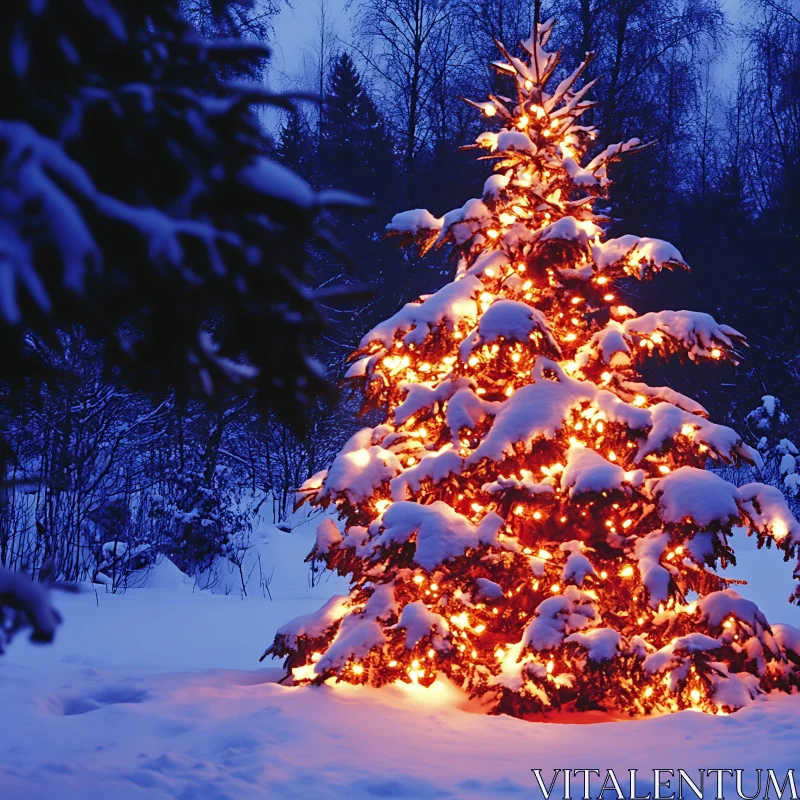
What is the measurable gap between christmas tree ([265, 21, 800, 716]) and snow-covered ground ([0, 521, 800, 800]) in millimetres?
267

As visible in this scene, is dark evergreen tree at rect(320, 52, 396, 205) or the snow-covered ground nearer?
the snow-covered ground

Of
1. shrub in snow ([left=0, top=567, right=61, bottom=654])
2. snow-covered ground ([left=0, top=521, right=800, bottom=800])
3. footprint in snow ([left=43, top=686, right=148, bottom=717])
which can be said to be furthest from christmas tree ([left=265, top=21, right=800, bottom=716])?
shrub in snow ([left=0, top=567, right=61, bottom=654])

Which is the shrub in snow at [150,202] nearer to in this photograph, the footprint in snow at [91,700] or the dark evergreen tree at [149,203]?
the dark evergreen tree at [149,203]

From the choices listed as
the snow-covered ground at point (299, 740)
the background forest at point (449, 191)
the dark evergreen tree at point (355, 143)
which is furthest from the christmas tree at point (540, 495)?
the dark evergreen tree at point (355, 143)

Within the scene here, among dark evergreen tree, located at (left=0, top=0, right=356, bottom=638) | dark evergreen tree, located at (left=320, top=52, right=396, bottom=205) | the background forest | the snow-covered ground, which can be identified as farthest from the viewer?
dark evergreen tree, located at (left=320, top=52, right=396, bottom=205)

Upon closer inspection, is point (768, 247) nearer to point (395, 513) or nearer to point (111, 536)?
point (111, 536)

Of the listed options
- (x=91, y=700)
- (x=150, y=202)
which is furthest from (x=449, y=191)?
(x=150, y=202)

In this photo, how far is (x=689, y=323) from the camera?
498 centimetres

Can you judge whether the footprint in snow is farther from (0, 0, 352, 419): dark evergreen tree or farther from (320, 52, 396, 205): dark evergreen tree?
(320, 52, 396, 205): dark evergreen tree

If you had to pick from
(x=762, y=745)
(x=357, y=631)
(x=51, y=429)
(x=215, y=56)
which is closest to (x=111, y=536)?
(x=51, y=429)

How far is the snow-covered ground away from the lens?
3328 millimetres

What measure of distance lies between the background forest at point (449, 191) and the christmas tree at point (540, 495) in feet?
23.5

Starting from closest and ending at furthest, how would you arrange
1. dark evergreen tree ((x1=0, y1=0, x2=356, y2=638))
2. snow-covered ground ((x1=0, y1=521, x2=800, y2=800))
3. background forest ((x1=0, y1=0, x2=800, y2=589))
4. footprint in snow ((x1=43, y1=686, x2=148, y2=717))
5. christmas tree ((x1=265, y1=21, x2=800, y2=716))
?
1. dark evergreen tree ((x1=0, y1=0, x2=356, y2=638))
2. snow-covered ground ((x1=0, y1=521, x2=800, y2=800))
3. christmas tree ((x1=265, y1=21, x2=800, y2=716))
4. footprint in snow ((x1=43, y1=686, x2=148, y2=717))
5. background forest ((x1=0, y1=0, x2=800, y2=589))

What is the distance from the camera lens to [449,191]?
55.5 ft
